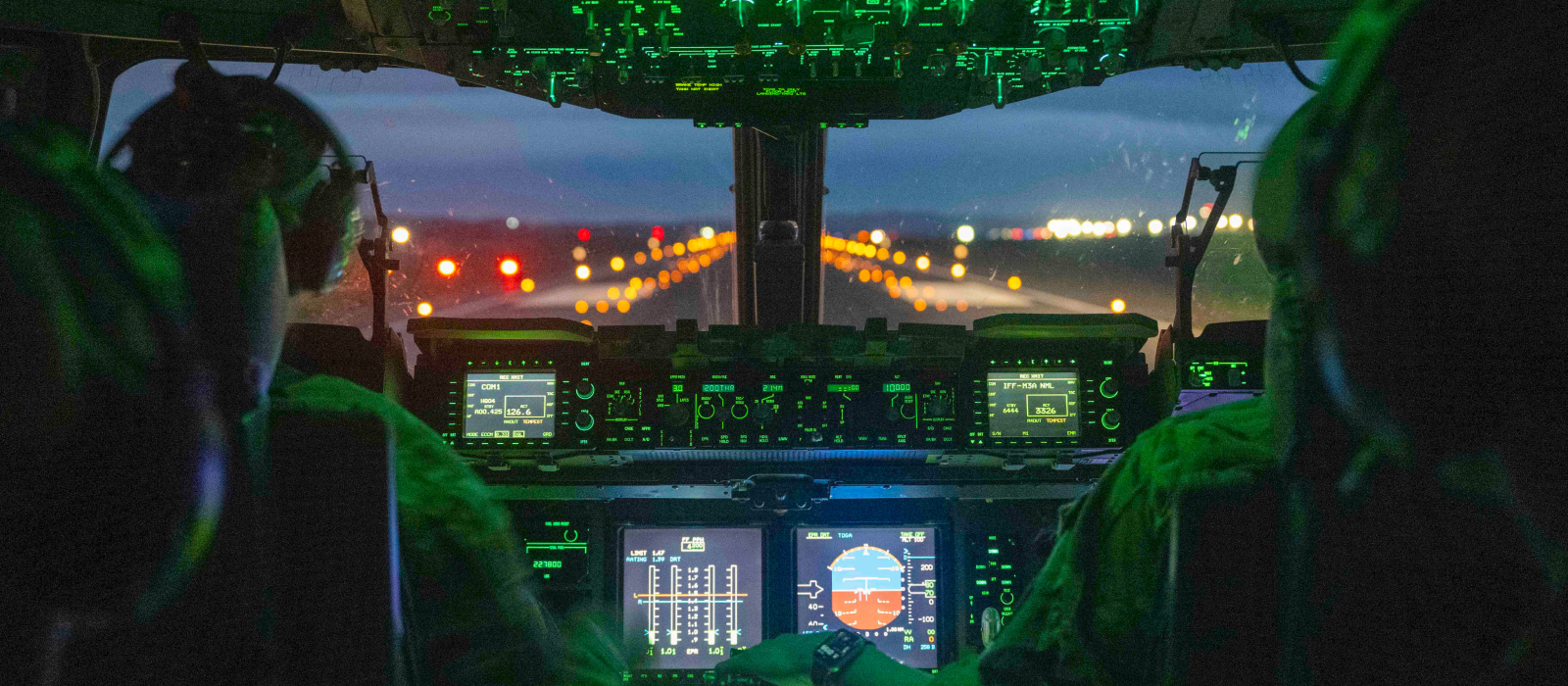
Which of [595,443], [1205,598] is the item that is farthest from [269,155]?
[595,443]

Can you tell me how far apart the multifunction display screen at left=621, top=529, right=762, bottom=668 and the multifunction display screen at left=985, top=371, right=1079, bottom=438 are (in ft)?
1.89

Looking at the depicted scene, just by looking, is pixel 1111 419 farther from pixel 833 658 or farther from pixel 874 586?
pixel 833 658

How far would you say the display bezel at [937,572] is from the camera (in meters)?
2.02

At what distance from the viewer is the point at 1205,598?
2.41 feet

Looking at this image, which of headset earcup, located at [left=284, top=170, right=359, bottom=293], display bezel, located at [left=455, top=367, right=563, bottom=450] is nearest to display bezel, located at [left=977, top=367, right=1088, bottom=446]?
display bezel, located at [left=455, top=367, right=563, bottom=450]

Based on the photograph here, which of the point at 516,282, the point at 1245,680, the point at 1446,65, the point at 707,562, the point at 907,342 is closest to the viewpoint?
the point at 1446,65

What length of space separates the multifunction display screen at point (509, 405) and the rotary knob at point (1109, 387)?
1098 millimetres

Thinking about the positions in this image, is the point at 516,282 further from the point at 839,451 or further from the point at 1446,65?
the point at 1446,65

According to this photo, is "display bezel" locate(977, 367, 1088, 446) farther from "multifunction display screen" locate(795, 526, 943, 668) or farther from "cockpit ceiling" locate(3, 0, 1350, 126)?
"cockpit ceiling" locate(3, 0, 1350, 126)

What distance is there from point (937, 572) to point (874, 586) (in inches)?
5.4

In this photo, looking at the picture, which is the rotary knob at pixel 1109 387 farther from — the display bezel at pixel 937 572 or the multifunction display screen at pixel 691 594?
the multifunction display screen at pixel 691 594

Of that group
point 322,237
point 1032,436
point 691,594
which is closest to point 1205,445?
point 322,237

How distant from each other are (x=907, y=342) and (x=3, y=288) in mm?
1479

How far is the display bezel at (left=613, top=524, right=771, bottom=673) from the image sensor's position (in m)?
2.00
